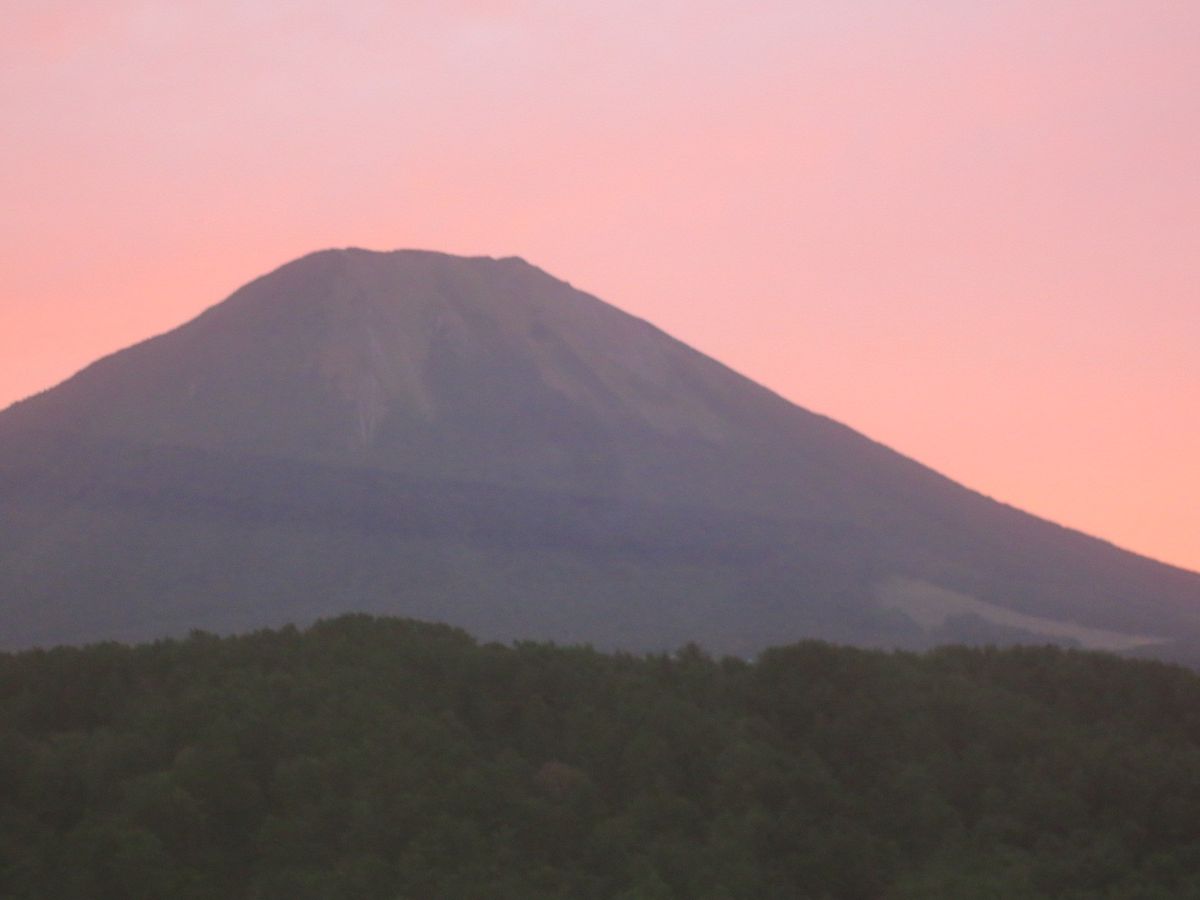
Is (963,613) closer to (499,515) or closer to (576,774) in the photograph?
(499,515)

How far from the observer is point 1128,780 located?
73.6 feet

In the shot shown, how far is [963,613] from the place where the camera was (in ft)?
→ 523

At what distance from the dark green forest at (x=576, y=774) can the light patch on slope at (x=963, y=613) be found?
130m

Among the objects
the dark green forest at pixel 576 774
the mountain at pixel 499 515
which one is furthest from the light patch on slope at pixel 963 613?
the dark green forest at pixel 576 774

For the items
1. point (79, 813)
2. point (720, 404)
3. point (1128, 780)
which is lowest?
point (79, 813)

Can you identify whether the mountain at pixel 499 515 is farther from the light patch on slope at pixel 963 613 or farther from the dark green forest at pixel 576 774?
the dark green forest at pixel 576 774

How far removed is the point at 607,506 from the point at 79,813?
156m

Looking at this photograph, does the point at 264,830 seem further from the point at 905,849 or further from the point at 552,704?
the point at 905,849

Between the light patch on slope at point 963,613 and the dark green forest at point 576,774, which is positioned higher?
the light patch on slope at point 963,613

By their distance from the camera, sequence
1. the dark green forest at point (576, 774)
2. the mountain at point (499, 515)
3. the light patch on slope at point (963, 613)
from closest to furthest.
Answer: the dark green forest at point (576, 774)
the light patch on slope at point (963, 613)
the mountain at point (499, 515)

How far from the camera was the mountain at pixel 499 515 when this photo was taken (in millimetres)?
152500

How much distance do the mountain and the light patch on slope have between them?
1.35 ft

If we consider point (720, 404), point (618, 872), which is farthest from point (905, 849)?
point (720, 404)

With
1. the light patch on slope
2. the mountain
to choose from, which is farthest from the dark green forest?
the light patch on slope
